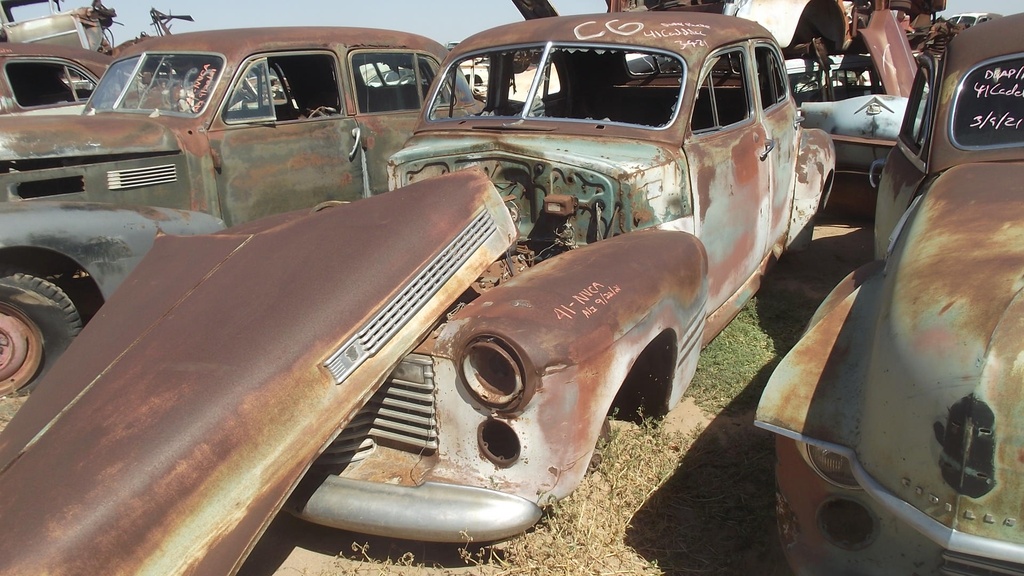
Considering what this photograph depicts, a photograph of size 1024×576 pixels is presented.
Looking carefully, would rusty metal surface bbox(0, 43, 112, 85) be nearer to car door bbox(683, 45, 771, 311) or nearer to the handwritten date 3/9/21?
car door bbox(683, 45, 771, 311)

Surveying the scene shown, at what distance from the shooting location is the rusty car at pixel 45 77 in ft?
23.9

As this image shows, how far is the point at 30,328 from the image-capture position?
4.04m

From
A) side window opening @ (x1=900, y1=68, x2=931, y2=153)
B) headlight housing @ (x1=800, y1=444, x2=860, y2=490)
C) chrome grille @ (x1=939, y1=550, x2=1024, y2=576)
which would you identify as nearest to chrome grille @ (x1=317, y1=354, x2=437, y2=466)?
headlight housing @ (x1=800, y1=444, x2=860, y2=490)

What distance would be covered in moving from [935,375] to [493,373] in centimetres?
119

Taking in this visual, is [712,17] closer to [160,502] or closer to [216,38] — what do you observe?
[216,38]

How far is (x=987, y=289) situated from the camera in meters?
1.99

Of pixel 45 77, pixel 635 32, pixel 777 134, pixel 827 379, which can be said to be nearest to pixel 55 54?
pixel 45 77

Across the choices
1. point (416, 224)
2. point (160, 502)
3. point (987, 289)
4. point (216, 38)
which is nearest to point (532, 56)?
point (416, 224)

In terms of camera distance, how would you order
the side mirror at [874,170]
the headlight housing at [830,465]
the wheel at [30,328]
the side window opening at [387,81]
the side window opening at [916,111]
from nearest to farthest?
the headlight housing at [830,465], the side window opening at [916,111], the wheel at [30,328], the side mirror at [874,170], the side window opening at [387,81]

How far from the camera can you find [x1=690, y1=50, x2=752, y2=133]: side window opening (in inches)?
156

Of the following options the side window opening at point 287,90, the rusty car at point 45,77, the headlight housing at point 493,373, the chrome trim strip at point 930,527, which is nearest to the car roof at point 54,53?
the rusty car at point 45,77

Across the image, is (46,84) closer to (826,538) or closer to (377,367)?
(377,367)

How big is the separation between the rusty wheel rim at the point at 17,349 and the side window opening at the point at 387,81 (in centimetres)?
274

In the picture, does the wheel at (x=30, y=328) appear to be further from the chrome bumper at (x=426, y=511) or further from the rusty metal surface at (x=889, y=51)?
the rusty metal surface at (x=889, y=51)
